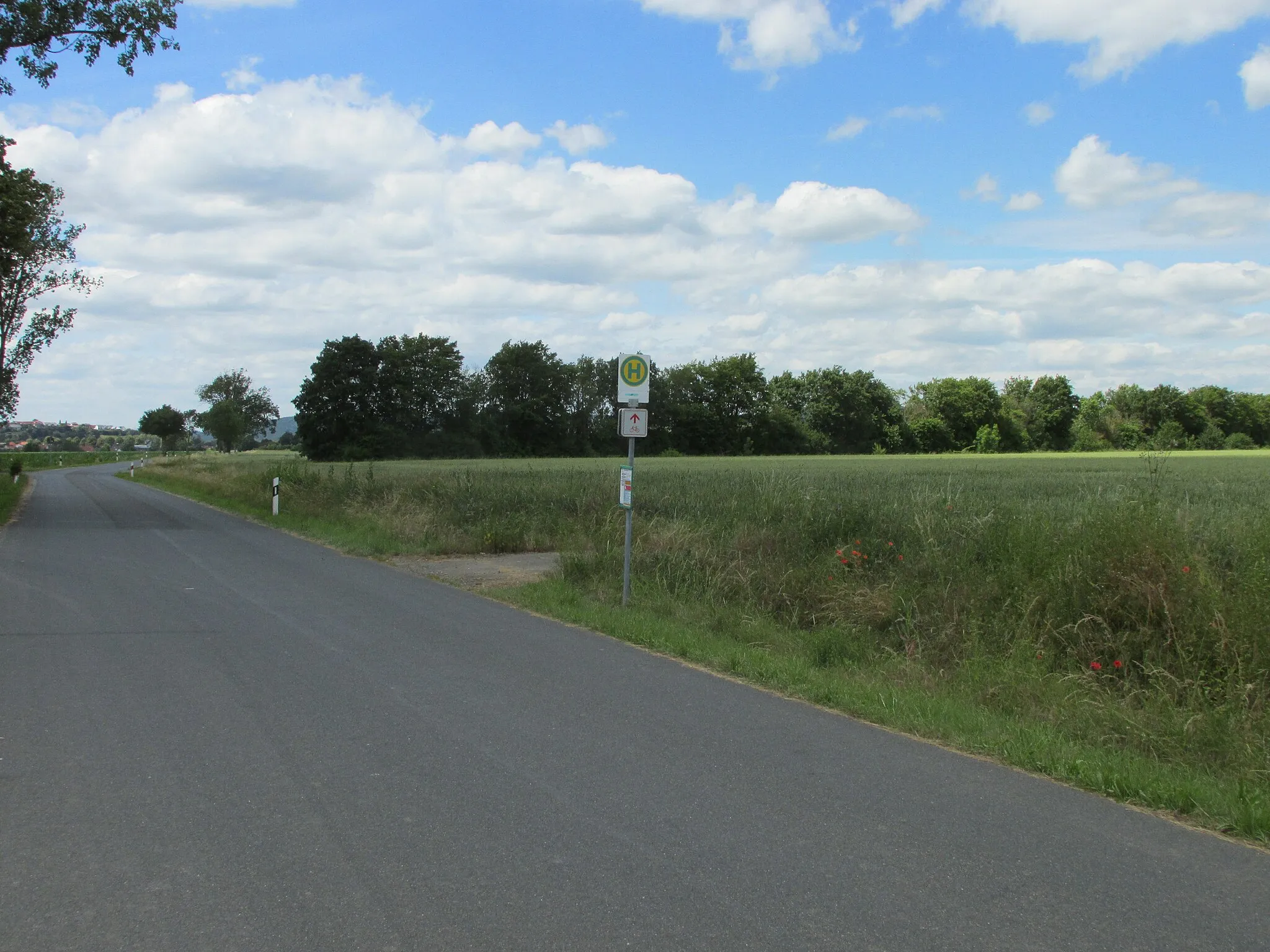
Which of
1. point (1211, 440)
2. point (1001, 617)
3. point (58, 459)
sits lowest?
point (58, 459)

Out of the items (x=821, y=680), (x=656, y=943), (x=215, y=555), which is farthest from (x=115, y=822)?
(x=215, y=555)

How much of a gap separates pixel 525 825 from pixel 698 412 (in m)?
92.0

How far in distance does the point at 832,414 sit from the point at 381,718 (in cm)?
10240

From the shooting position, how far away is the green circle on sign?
1195 centimetres

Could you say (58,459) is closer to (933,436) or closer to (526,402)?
(526,402)

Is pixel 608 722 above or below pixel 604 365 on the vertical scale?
below

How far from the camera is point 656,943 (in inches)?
145

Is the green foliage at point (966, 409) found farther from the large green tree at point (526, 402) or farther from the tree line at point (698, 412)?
the large green tree at point (526, 402)

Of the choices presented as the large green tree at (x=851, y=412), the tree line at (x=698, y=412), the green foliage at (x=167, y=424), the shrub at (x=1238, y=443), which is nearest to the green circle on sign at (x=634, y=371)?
the tree line at (x=698, y=412)

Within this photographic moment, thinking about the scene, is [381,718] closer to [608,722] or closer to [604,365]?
[608,722]

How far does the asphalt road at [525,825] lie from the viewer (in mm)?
3834

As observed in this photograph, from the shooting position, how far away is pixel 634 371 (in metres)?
12.0

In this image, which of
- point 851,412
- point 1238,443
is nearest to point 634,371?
point 851,412

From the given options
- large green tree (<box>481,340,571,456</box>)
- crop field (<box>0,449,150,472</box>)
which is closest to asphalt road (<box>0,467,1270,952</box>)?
crop field (<box>0,449,150,472</box>)
